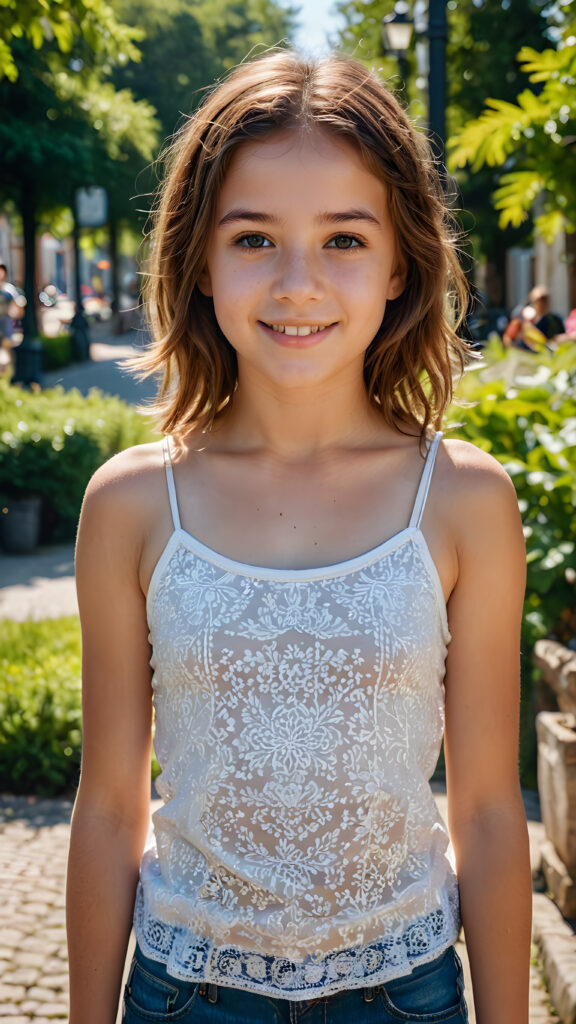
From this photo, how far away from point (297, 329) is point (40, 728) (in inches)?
148

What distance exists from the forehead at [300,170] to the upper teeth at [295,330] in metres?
0.17

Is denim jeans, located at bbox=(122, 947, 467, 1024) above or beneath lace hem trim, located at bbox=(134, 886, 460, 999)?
beneath

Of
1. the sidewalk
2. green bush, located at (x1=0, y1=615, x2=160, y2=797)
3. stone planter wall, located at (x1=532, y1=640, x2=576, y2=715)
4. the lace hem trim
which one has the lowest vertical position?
the sidewalk

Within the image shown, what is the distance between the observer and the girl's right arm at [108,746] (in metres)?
1.61

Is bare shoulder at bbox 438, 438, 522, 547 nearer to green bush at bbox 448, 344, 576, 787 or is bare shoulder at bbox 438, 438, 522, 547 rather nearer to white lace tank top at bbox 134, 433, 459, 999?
white lace tank top at bbox 134, 433, 459, 999

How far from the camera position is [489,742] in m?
1.62

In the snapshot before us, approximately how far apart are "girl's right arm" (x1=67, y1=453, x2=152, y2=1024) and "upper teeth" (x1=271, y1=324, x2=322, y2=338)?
316 millimetres

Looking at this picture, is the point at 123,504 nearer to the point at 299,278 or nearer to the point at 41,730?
the point at 299,278

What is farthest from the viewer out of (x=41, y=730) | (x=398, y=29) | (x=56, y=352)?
(x=56, y=352)

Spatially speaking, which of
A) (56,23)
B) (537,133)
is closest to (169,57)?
(537,133)

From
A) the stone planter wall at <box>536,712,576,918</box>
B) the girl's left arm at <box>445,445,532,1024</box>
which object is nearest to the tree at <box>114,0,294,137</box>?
the stone planter wall at <box>536,712,576,918</box>

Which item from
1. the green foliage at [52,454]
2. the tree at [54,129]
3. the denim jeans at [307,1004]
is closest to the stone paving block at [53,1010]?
the denim jeans at [307,1004]

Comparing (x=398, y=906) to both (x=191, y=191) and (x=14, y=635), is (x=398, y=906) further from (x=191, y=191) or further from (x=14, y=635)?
(x=14, y=635)

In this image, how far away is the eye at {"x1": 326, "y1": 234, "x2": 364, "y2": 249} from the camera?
1.65m
